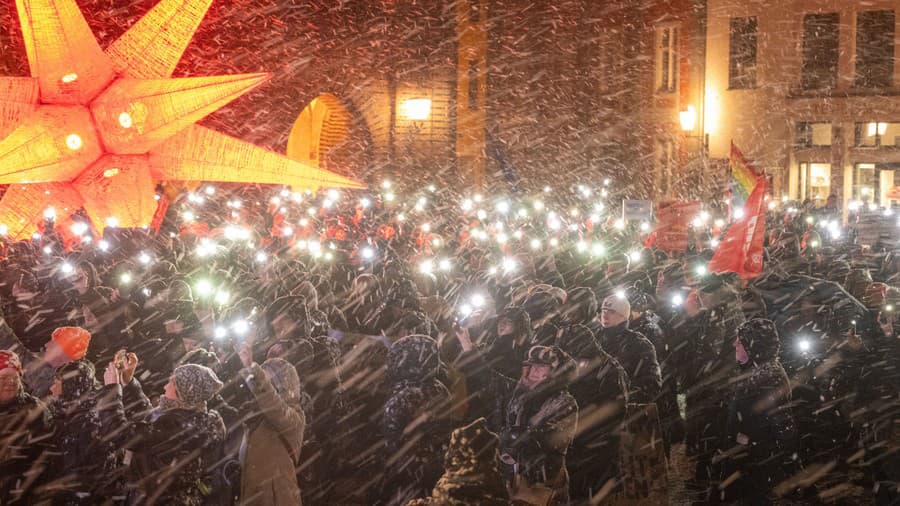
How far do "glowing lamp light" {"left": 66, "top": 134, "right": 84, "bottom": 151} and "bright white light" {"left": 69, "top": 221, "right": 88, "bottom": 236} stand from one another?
932 millimetres

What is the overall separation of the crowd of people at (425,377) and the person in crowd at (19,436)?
11mm

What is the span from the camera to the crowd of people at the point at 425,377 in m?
4.99

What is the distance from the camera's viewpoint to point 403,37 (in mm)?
23844

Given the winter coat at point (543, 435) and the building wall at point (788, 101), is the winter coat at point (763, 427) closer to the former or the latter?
the winter coat at point (543, 435)

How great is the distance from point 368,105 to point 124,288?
16401 millimetres

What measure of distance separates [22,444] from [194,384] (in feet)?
3.09

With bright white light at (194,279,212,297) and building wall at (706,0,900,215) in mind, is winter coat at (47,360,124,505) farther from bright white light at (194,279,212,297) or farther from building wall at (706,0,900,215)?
building wall at (706,0,900,215)

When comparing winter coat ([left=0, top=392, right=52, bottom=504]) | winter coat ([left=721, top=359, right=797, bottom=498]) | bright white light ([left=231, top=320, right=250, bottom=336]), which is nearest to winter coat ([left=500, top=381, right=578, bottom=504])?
winter coat ([left=721, top=359, right=797, bottom=498])

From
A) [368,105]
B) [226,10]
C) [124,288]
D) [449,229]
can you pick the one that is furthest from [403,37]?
[124,288]

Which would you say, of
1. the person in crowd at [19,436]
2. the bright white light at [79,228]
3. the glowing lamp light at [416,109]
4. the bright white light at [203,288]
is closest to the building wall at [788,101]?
the glowing lamp light at [416,109]

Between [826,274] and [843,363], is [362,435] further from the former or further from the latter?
[826,274]

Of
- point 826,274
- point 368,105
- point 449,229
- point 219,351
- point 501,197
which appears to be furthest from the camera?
point 501,197

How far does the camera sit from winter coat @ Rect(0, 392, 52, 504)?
482 cm

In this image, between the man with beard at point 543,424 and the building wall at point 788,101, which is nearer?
the man with beard at point 543,424
